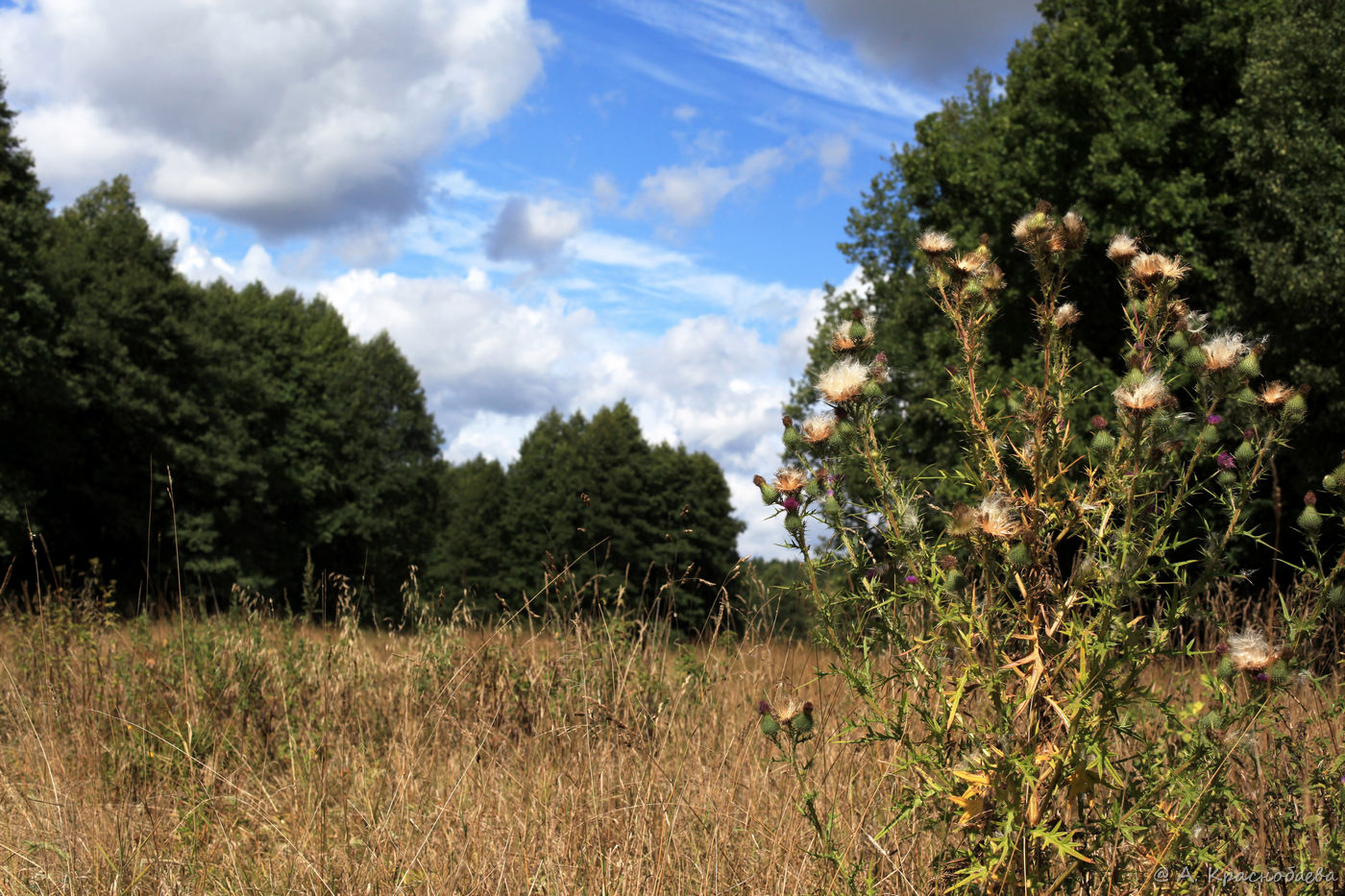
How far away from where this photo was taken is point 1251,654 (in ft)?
6.97

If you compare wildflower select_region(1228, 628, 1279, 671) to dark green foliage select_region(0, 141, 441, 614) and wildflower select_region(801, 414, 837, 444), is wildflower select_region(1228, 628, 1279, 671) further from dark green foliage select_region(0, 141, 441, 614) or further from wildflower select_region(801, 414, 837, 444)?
dark green foliage select_region(0, 141, 441, 614)

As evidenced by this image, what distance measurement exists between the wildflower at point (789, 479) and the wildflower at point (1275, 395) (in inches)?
49.3

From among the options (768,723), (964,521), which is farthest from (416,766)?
(964,521)

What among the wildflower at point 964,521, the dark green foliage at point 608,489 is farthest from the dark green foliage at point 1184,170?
the dark green foliage at point 608,489

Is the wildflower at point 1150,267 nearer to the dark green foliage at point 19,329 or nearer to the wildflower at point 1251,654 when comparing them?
the wildflower at point 1251,654

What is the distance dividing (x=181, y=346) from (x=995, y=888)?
101 feet

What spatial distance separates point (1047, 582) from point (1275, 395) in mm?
853

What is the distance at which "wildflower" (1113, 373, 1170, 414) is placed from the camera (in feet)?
6.54

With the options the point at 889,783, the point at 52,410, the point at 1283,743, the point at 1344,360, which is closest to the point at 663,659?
the point at 889,783

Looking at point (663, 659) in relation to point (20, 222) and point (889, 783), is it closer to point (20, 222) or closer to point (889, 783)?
point (889, 783)

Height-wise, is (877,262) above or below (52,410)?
above

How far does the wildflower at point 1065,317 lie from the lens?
2371mm

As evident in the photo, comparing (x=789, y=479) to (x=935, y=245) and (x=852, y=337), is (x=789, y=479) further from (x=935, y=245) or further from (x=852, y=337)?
(x=935, y=245)

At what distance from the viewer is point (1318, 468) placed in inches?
575
